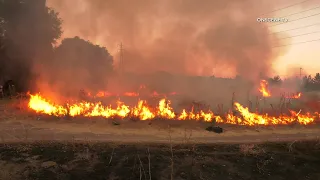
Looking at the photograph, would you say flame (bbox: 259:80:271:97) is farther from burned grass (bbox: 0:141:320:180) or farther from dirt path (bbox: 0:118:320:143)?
burned grass (bbox: 0:141:320:180)

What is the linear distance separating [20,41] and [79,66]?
22.6 feet

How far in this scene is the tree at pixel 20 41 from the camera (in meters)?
31.1

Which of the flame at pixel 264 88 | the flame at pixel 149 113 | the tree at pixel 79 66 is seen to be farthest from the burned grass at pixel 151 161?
the flame at pixel 264 88

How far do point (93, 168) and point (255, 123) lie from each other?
46.9 feet

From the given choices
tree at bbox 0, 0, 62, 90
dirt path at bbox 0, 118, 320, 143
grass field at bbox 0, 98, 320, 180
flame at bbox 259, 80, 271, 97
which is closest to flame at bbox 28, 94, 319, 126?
dirt path at bbox 0, 118, 320, 143

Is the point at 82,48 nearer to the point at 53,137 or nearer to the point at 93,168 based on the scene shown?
the point at 53,137

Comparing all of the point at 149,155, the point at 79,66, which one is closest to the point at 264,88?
the point at 79,66

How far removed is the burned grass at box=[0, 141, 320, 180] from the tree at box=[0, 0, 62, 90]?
19.6 metres

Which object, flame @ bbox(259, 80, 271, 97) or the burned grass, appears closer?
the burned grass

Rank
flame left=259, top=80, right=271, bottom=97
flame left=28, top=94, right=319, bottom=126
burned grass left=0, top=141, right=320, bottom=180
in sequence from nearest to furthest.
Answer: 1. burned grass left=0, top=141, right=320, bottom=180
2. flame left=28, top=94, right=319, bottom=126
3. flame left=259, top=80, right=271, bottom=97

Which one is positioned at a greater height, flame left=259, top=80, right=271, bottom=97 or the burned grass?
flame left=259, top=80, right=271, bottom=97

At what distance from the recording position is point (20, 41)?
31141 millimetres

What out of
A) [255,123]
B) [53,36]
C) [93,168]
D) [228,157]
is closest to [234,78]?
[255,123]

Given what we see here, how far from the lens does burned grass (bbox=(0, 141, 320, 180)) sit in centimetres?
1224
